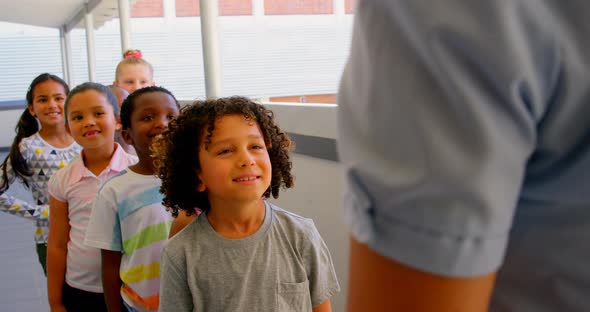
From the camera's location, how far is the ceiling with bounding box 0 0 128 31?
904cm

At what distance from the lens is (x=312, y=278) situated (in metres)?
1.42

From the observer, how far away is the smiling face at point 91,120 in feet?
7.52

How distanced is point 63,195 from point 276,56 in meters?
5.42

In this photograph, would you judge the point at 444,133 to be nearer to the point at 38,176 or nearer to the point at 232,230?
the point at 232,230

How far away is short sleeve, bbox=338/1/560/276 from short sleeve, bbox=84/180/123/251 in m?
1.57

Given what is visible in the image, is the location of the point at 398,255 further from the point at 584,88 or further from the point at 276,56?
the point at 276,56

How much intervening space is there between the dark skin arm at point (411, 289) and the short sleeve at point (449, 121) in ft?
0.03

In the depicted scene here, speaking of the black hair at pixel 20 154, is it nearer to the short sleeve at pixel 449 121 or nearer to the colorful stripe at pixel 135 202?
the colorful stripe at pixel 135 202

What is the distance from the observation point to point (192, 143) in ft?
5.21

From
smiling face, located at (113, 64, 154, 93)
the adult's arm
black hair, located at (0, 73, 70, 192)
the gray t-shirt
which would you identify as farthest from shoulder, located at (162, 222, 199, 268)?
smiling face, located at (113, 64, 154, 93)

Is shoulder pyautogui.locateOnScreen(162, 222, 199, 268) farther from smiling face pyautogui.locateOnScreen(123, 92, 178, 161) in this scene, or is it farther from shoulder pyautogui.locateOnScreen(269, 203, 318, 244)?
smiling face pyautogui.locateOnScreen(123, 92, 178, 161)

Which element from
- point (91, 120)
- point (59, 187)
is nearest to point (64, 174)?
point (59, 187)

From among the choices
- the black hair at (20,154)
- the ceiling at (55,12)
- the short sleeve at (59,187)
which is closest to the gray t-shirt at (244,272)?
the short sleeve at (59,187)

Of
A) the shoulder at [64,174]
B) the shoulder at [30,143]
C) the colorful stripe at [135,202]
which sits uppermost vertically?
the shoulder at [30,143]
